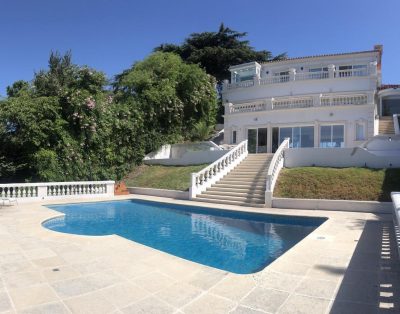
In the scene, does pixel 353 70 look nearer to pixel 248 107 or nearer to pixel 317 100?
pixel 317 100

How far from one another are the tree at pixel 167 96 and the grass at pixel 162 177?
104 inches

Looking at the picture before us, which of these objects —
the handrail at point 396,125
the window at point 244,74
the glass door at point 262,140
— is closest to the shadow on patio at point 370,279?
the handrail at point 396,125

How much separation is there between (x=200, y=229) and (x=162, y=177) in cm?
1091

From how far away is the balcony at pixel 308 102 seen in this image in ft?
74.7

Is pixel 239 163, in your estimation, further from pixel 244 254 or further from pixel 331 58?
pixel 331 58

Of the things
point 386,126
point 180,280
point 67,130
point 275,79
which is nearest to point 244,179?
point 67,130

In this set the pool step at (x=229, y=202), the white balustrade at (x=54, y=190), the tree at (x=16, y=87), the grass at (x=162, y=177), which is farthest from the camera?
the tree at (x=16, y=87)

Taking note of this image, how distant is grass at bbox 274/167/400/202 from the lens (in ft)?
45.0

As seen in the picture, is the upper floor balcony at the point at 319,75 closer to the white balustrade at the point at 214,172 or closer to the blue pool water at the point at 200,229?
the white balustrade at the point at 214,172

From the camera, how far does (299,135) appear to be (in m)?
24.6

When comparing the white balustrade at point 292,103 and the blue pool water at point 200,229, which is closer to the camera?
the blue pool water at point 200,229

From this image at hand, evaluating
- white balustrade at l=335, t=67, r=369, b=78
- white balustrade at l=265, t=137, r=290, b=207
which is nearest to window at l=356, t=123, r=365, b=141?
white balustrade at l=335, t=67, r=369, b=78

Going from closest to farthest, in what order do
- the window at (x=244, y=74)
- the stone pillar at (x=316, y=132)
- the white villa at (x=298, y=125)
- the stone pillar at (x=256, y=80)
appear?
the white villa at (x=298, y=125) < the stone pillar at (x=316, y=132) < the stone pillar at (x=256, y=80) < the window at (x=244, y=74)

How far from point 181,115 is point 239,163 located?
32.1ft
